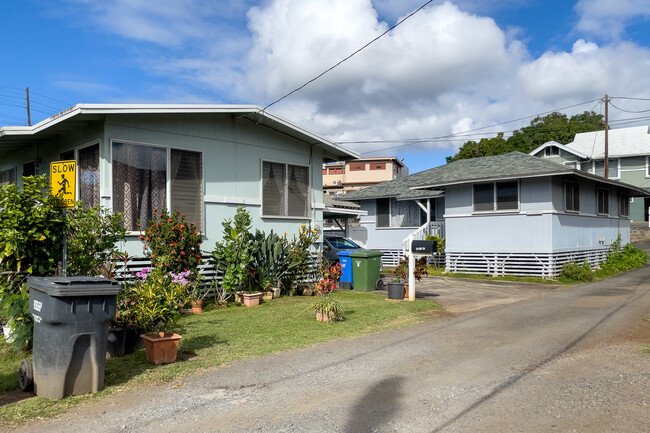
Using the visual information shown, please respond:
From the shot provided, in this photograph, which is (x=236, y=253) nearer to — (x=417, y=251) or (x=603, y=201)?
(x=417, y=251)

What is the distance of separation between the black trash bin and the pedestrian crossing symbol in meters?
1.86

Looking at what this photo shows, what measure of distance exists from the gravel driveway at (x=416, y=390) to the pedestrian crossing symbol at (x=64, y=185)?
9.96 ft

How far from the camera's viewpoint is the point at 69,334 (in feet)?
17.2

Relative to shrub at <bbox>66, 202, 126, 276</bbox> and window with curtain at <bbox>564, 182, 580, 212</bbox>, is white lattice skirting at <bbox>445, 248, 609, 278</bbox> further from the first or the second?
shrub at <bbox>66, 202, 126, 276</bbox>

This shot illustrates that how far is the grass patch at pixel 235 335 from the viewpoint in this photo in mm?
5583

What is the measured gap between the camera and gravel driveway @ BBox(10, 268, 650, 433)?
4575 millimetres

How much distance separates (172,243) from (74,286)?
5.46 meters

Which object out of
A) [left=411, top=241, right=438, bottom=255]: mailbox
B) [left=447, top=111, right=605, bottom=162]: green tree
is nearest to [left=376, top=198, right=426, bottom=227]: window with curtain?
[left=411, top=241, right=438, bottom=255]: mailbox

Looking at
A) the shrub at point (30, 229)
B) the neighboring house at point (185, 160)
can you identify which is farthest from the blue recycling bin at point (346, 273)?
the shrub at point (30, 229)

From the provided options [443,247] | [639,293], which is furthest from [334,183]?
[639,293]

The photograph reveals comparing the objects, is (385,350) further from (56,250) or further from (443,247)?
(443,247)

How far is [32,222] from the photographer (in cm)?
677

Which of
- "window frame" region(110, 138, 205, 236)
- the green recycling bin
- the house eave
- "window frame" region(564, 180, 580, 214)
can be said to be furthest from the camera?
"window frame" region(564, 180, 580, 214)

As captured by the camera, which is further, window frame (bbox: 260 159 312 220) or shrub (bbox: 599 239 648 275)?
shrub (bbox: 599 239 648 275)
